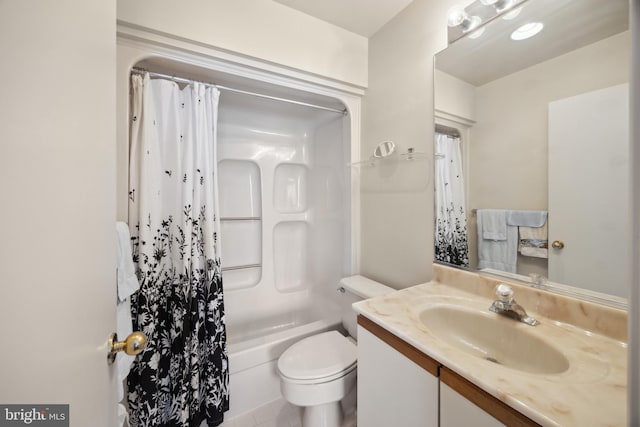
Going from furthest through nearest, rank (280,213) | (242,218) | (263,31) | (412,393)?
1. (280,213)
2. (242,218)
3. (263,31)
4. (412,393)

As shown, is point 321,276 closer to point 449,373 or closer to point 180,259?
point 180,259

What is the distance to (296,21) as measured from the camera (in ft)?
4.85

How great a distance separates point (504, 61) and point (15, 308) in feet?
5.25

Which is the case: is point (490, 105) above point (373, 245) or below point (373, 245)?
above

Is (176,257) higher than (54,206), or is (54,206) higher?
(54,206)

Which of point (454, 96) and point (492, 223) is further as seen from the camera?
point (454, 96)

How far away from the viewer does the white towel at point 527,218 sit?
37.6 inches

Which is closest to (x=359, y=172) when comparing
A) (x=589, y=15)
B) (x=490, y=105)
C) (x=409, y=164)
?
(x=409, y=164)

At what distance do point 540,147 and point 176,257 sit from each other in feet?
5.95

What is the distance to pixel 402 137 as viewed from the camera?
151 centimetres

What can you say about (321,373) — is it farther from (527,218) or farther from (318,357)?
(527,218)

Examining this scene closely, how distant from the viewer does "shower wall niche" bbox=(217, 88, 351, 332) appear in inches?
84.5

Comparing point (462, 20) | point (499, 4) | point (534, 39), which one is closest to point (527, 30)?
point (534, 39)

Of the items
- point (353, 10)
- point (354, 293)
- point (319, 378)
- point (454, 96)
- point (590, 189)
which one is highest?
point (353, 10)
